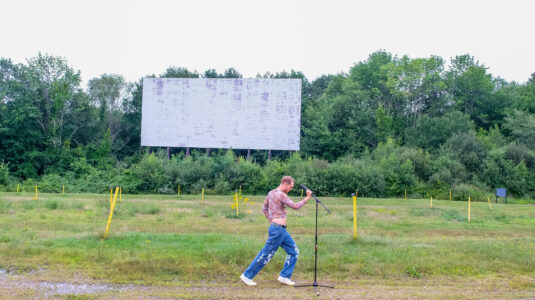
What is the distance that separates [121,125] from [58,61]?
36.1ft

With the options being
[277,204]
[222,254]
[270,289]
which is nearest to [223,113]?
[222,254]

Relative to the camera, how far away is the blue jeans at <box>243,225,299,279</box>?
858 centimetres

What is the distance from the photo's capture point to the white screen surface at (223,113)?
46125 millimetres

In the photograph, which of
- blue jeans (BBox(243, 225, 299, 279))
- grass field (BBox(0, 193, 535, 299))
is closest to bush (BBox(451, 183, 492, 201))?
grass field (BBox(0, 193, 535, 299))

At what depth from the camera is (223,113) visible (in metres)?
47.1

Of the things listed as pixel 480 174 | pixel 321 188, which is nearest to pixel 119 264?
pixel 321 188

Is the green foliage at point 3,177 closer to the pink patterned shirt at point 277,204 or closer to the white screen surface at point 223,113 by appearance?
the white screen surface at point 223,113

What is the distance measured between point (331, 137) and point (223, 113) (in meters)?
15.1

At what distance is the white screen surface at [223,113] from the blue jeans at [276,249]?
37444 mm

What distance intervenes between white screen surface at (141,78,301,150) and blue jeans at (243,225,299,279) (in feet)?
123

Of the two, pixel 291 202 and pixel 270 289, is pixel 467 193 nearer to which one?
pixel 270 289

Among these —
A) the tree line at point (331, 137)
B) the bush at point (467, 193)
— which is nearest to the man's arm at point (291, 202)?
the tree line at point (331, 137)

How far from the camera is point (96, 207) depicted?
24062 millimetres

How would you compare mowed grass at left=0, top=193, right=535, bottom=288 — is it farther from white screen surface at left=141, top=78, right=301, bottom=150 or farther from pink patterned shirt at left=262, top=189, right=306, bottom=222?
white screen surface at left=141, top=78, right=301, bottom=150
